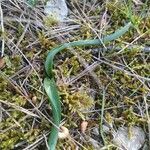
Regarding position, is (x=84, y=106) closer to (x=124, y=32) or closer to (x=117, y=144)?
(x=117, y=144)

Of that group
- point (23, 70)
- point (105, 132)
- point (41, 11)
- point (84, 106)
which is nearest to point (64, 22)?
point (41, 11)

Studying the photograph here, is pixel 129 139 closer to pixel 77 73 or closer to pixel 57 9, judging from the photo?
pixel 77 73

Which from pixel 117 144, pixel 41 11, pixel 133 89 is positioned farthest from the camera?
pixel 41 11

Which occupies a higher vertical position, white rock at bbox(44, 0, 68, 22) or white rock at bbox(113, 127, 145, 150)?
white rock at bbox(44, 0, 68, 22)

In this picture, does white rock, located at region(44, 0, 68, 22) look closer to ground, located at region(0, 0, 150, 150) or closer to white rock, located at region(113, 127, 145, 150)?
ground, located at region(0, 0, 150, 150)

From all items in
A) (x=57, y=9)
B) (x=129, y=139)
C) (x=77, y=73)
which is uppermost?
(x=57, y=9)

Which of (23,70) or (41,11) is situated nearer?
(23,70)

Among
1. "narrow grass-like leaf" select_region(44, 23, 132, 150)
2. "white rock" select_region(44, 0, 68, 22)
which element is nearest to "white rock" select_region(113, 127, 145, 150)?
"narrow grass-like leaf" select_region(44, 23, 132, 150)

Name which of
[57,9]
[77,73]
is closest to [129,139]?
[77,73]

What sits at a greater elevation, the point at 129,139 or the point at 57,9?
the point at 57,9
